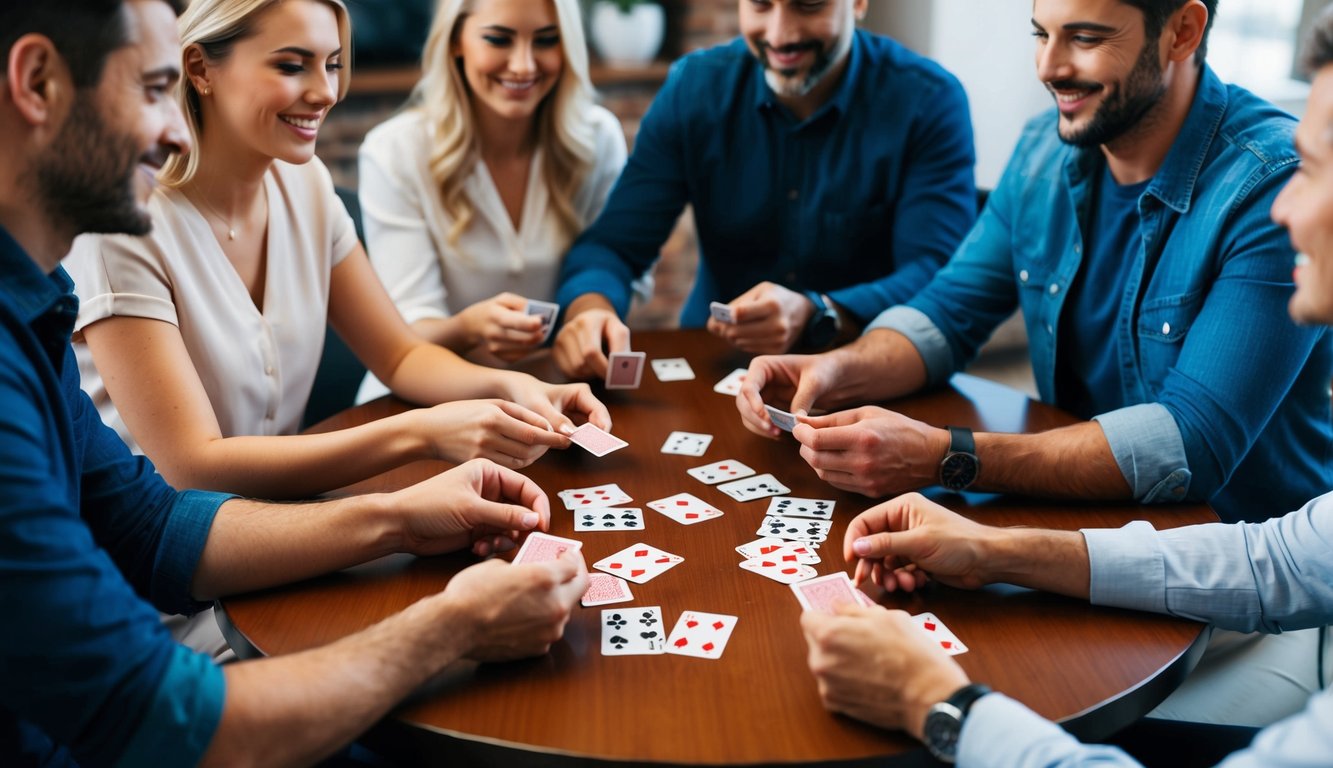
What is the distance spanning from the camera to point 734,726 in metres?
1.26

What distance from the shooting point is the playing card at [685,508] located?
5.87 ft

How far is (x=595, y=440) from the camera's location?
1.99 meters

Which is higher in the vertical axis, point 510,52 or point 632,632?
point 510,52

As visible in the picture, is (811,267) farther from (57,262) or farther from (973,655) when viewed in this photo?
(57,262)

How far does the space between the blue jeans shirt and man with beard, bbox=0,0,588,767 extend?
1.12 meters

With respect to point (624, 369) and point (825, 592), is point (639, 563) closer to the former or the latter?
point (825, 592)

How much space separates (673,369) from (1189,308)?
107cm

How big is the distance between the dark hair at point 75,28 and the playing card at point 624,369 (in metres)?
1.21

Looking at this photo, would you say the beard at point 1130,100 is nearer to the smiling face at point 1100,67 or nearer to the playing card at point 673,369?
the smiling face at point 1100,67

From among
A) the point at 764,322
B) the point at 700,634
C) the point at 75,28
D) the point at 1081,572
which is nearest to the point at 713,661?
the point at 700,634

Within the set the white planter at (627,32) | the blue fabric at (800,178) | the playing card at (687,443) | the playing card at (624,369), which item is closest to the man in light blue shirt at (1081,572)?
the playing card at (687,443)

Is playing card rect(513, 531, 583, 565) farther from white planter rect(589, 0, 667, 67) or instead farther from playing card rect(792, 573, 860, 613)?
white planter rect(589, 0, 667, 67)

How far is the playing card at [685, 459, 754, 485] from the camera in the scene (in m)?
1.94

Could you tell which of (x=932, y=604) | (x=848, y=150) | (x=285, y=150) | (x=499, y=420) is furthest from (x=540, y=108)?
(x=932, y=604)
